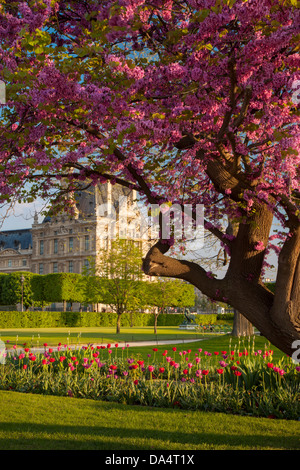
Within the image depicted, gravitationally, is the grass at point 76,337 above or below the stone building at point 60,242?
below

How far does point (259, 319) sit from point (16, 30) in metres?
5.39

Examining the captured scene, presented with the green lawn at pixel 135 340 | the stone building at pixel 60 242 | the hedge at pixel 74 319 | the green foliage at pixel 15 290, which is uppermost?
the stone building at pixel 60 242

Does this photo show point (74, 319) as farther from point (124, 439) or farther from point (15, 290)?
point (124, 439)

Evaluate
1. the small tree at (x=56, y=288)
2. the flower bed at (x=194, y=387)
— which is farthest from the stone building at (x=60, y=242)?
the flower bed at (x=194, y=387)

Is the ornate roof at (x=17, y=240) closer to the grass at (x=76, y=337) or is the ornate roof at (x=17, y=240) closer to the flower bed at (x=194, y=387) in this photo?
the grass at (x=76, y=337)

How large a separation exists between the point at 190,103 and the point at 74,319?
57.1 metres

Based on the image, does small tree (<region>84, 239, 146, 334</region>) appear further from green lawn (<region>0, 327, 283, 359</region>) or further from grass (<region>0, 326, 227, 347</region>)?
green lawn (<region>0, 327, 283, 359</region>)

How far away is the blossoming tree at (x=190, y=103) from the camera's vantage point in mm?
5832

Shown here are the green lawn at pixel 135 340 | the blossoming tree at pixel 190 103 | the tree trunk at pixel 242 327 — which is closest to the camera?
the blossoming tree at pixel 190 103

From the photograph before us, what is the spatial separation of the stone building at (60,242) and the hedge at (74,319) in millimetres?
Answer: 22084

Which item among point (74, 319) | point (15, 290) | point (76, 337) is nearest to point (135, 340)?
point (76, 337)

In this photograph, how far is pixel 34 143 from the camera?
7969 millimetres

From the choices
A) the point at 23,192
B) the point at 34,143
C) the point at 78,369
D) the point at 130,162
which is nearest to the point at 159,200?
the point at 130,162

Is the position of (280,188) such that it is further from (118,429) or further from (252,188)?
(118,429)
